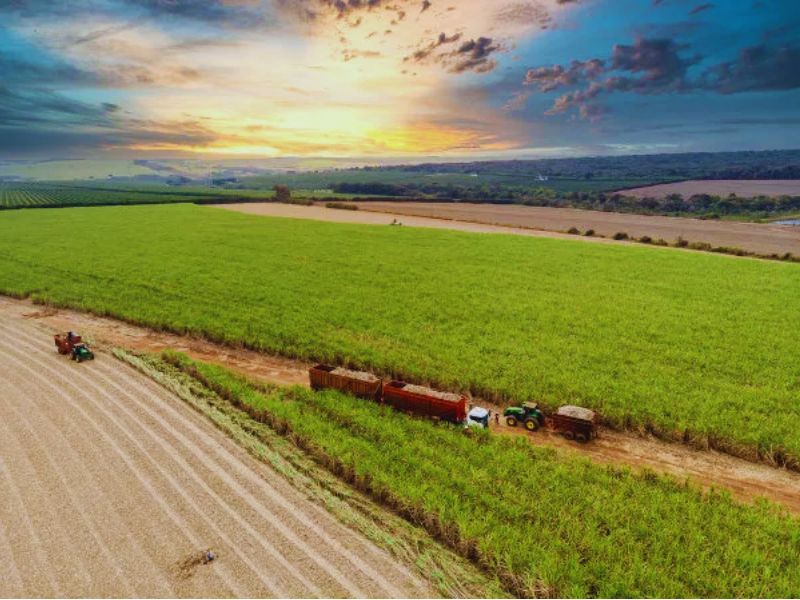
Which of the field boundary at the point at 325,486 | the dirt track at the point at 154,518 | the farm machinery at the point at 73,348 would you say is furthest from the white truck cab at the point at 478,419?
the farm machinery at the point at 73,348

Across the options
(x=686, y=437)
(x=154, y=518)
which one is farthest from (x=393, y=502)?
(x=686, y=437)

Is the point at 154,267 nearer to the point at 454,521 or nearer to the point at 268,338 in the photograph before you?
the point at 268,338

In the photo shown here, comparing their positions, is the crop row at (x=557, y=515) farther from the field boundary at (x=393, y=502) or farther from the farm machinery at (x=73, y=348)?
the farm machinery at (x=73, y=348)

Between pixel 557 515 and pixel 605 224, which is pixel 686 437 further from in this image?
pixel 605 224

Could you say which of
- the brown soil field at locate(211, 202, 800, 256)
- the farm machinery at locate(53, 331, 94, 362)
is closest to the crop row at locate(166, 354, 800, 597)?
the farm machinery at locate(53, 331, 94, 362)

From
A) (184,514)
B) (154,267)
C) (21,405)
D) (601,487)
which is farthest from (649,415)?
(154,267)

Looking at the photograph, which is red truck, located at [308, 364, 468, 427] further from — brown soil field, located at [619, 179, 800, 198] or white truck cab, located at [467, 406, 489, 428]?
brown soil field, located at [619, 179, 800, 198]
